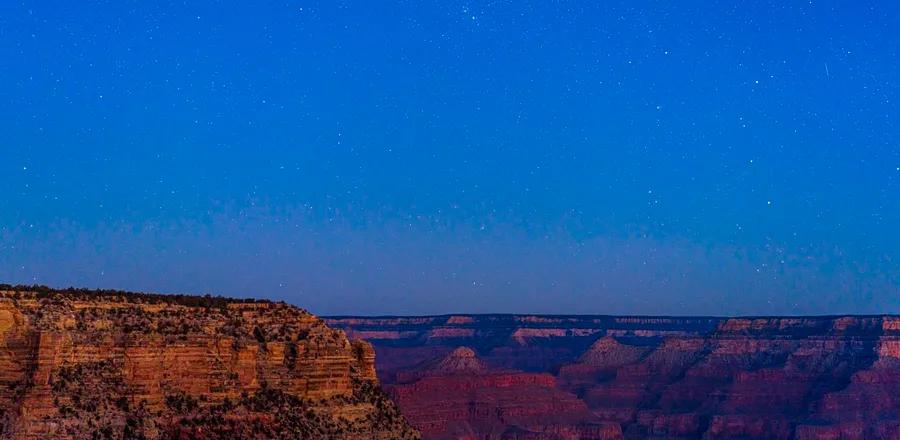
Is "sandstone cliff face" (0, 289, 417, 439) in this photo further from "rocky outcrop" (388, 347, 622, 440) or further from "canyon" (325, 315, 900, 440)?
"rocky outcrop" (388, 347, 622, 440)

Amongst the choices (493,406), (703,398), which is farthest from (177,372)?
(703,398)

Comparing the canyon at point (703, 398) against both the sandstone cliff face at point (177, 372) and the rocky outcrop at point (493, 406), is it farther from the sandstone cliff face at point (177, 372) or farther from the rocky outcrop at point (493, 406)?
the sandstone cliff face at point (177, 372)

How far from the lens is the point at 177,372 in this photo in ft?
155

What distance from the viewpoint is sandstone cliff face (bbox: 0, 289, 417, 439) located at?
44.0m

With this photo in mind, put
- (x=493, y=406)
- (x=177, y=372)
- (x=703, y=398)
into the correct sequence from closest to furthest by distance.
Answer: (x=177, y=372)
(x=493, y=406)
(x=703, y=398)

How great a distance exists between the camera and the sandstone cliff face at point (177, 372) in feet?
144

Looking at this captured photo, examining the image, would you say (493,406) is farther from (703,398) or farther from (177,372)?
(177,372)

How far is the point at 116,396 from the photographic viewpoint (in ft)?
149

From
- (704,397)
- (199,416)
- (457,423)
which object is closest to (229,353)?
(199,416)

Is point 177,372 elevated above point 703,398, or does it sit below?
below

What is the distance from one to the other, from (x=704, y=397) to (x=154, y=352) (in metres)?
149

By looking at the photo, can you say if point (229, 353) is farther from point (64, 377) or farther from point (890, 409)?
point (890, 409)

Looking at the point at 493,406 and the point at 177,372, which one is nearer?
the point at 177,372

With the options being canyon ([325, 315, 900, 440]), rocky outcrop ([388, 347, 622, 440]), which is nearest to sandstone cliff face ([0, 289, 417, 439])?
canyon ([325, 315, 900, 440])
